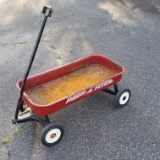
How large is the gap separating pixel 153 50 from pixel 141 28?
768 mm

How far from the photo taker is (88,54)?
154 inches

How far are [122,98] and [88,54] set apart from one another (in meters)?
1.26

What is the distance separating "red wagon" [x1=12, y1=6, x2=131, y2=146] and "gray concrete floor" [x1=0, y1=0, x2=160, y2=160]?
0.17 metres

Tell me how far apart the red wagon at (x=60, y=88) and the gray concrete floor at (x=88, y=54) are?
0.17m

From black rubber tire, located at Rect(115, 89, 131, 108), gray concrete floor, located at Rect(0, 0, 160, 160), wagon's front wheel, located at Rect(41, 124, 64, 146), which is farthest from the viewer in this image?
black rubber tire, located at Rect(115, 89, 131, 108)

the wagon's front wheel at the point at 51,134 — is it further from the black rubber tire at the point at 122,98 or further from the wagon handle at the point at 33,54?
the black rubber tire at the point at 122,98

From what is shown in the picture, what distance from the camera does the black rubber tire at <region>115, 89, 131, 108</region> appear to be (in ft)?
9.11

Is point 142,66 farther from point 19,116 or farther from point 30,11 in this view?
point 30,11

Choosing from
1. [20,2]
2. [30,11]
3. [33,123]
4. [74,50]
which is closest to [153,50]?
[74,50]

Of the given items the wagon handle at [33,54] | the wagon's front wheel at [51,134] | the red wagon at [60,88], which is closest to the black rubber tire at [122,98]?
the red wagon at [60,88]

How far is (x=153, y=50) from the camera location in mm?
3971

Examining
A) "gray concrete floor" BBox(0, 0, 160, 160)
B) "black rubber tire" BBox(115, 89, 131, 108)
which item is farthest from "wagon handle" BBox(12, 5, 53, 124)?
"black rubber tire" BBox(115, 89, 131, 108)

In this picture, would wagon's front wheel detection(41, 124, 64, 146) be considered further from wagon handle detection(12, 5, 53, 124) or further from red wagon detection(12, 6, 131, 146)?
wagon handle detection(12, 5, 53, 124)

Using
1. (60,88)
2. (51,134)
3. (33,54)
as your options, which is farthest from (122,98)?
(33,54)
